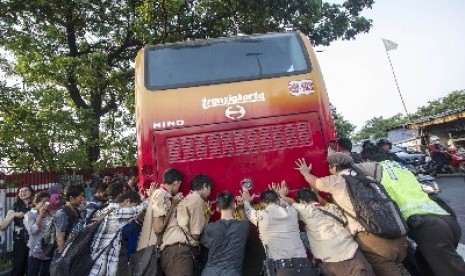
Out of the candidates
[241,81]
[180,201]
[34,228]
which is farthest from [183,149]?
[34,228]

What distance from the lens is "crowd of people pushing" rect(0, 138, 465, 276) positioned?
3770mm

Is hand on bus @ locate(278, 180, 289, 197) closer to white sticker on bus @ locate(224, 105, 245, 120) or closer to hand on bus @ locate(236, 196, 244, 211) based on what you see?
hand on bus @ locate(236, 196, 244, 211)

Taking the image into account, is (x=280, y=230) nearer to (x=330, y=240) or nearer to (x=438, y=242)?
(x=330, y=240)

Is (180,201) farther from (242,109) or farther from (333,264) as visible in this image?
(333,264)

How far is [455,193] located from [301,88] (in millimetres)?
8269

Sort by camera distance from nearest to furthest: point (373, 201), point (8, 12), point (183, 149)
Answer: point (373, 201)
point (183, 149)
point (8, 12)

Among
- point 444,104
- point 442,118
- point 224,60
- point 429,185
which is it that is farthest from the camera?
Answer: point 444,104

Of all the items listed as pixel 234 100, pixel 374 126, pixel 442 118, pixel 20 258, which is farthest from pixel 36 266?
pixel 374 126

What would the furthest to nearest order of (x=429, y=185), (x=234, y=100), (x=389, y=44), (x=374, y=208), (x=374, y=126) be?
(x=374, y=126), (x=389, y=44), (x=429, y=185), (x=234, y=100), (x=374, y=208)

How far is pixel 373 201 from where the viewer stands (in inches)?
147

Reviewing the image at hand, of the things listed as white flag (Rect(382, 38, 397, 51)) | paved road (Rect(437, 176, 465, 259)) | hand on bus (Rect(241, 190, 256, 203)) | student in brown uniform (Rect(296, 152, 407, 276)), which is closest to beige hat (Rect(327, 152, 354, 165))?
student in brown uniform (Rect(296, 152, 407, 276))

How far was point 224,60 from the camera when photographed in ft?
17.2

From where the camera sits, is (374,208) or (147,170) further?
(147,170)

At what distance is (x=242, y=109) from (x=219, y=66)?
720 millimetres
